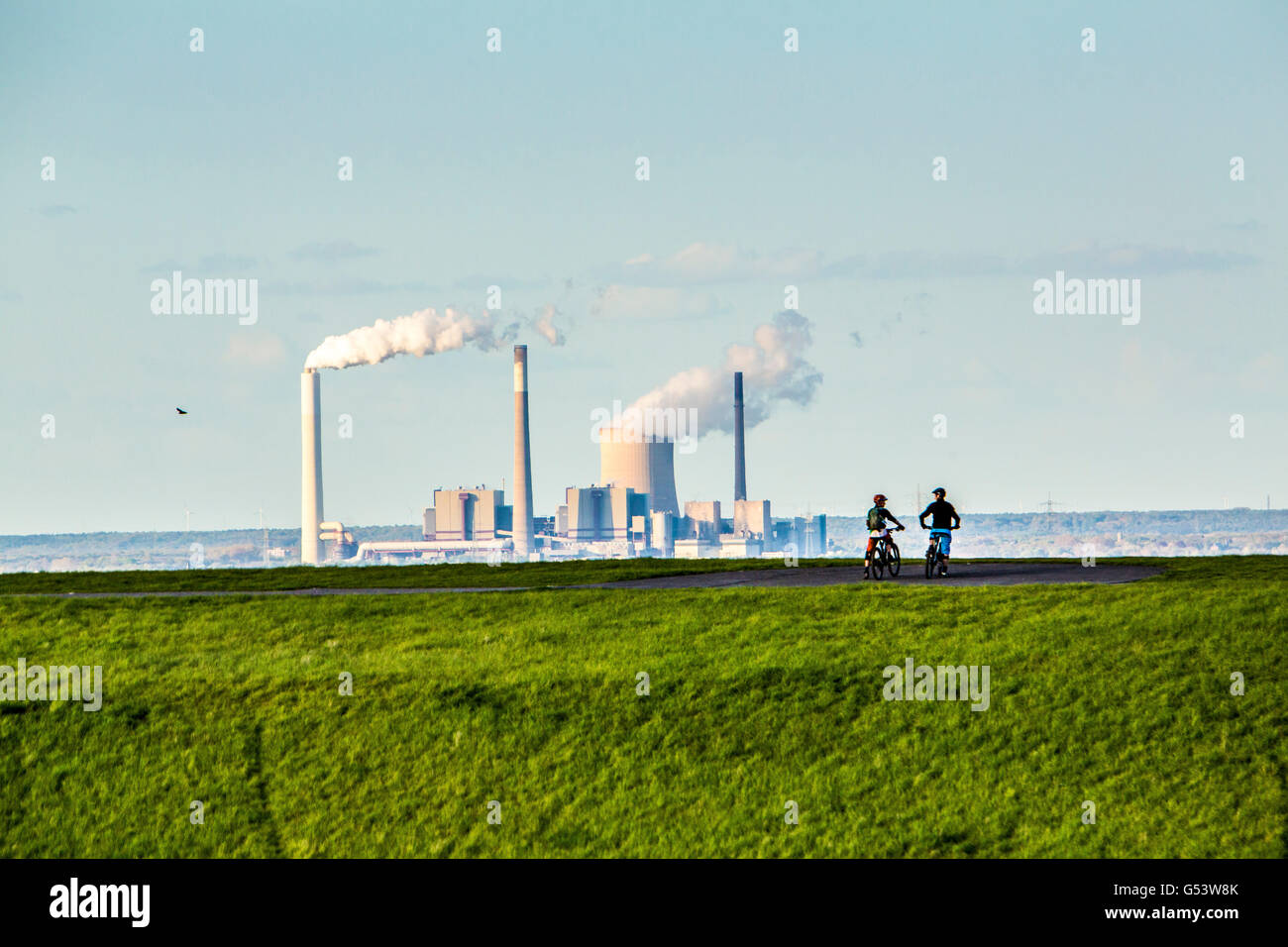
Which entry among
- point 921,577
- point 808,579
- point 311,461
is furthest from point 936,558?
point 311,461

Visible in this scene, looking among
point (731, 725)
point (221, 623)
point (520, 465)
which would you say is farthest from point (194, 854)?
point (520, 465)

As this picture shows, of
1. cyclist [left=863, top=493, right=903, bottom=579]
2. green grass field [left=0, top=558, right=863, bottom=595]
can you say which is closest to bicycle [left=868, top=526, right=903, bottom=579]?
cyclist [left=863, top=493, right=903, bottom=579]

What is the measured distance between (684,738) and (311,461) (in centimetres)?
14315

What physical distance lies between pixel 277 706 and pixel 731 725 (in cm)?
608

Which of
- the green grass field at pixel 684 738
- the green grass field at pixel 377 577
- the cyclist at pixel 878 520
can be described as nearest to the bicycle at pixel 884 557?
the cyclist at pixel 878 520

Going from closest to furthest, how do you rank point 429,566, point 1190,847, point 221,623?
point 1190,847 → point 221,623 → point 429,566

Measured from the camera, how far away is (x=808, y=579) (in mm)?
28938

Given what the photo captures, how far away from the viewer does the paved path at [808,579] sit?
2730cm

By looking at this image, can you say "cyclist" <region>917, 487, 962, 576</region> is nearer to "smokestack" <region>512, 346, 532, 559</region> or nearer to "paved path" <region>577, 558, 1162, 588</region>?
"paved path" <region>577, 558, 1162, 588</region>

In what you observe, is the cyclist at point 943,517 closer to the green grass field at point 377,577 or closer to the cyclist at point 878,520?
the cyclist at point 878,520

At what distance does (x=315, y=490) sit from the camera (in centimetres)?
15975

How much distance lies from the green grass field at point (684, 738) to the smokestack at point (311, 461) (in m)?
123

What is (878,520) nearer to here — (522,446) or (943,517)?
(943,517)
